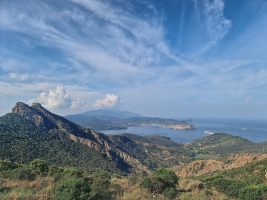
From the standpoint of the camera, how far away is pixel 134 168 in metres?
132

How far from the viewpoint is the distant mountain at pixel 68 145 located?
91.5 meters

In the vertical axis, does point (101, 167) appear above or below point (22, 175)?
below

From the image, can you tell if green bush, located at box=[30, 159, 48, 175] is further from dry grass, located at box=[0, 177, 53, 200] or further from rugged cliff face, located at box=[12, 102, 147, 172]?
rugged cliff face, located at box=[12, 102, 147, 172]

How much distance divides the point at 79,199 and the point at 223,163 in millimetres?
74540

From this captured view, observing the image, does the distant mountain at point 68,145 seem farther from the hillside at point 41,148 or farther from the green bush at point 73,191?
the green bush at point 73,191

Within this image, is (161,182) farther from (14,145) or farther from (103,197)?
(14,145)

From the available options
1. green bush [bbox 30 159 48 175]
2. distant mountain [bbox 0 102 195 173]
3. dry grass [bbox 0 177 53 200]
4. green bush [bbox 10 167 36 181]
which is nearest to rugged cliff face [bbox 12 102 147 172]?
distant mountain [bbox 0 102 195 173]

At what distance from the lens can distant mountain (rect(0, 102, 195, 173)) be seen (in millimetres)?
91500

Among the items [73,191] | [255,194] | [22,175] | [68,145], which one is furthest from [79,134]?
[73,191]

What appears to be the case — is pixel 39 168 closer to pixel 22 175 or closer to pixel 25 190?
pixel 22 175

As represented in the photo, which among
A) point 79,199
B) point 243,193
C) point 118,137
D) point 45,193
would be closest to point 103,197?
point 79,199

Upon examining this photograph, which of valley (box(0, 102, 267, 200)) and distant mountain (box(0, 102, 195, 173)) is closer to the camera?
valley (box(0, 102, 267, 200))

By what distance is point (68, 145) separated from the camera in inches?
4803

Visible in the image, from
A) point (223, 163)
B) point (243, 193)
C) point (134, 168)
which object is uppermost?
point (243, 193)
